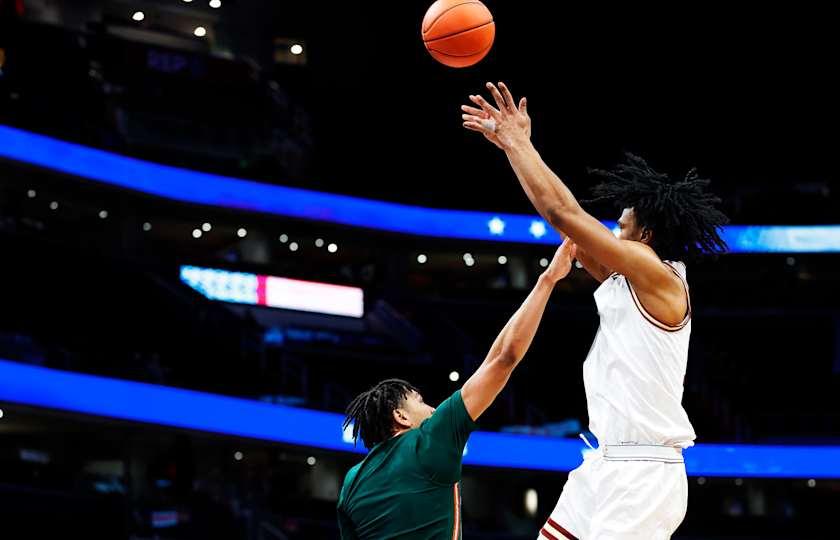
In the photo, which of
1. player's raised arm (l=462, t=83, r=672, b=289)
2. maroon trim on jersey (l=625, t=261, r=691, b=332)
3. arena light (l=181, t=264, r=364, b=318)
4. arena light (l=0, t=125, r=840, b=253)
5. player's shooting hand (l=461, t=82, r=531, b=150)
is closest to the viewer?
Answer: player's raised arm (l=462, t=83, r=672, b=289)

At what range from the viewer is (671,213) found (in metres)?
4.28

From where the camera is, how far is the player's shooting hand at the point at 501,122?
4234 millimetres

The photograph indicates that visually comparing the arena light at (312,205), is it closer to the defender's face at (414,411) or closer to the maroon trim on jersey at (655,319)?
the defender's face at (414,411)

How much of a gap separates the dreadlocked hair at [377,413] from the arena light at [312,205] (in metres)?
17.7

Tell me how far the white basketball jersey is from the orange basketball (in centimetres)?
222

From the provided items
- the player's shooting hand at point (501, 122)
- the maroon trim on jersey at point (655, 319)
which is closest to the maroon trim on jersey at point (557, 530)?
the maroon trim on jersey at point (655, 319)

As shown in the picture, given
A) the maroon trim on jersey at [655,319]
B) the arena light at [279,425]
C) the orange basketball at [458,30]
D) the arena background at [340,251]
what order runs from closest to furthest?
the maroon trim on jersey at [655,319] → the orange basketball at [458,30] → the arena light at [279,425] → the arena background at [340,251]

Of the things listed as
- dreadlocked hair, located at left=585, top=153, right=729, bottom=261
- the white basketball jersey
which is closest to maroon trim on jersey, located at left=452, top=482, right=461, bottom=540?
the white basketball jersey

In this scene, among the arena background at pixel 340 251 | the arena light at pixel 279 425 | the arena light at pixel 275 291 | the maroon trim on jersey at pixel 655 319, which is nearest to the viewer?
the maroon trim on jersey at pixel 655 319

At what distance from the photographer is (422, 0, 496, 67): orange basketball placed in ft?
19.4

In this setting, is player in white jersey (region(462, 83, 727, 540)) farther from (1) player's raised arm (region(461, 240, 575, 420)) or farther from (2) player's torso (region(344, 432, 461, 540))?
(2) player's torso (region(344, 432, 461, 540))

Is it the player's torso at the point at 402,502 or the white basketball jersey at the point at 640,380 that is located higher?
the white basketball jersey at the point at 640,380

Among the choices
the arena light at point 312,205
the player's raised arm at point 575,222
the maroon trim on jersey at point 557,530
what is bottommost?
the maroon trim on jersey at point 557,530

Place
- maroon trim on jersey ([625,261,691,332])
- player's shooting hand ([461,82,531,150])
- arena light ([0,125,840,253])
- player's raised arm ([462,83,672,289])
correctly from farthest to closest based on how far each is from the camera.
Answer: arena light ([0,125,840,253]), player's shooting hand ([461,82,531,150]), maroon trim on jersey ([625,261,691,332]), player's raised arm ([462,83,672,289])
